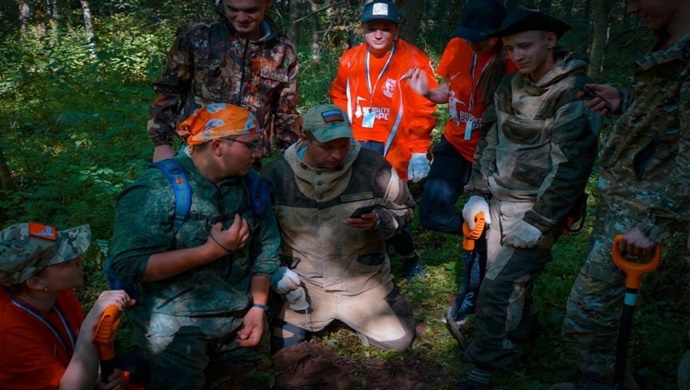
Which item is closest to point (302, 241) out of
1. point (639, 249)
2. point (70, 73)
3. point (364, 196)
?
point (364, 196)

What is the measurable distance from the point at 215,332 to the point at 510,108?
8.01ft

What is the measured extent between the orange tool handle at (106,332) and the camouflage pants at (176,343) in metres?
0.71

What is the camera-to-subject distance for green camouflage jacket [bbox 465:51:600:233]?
10.5ft

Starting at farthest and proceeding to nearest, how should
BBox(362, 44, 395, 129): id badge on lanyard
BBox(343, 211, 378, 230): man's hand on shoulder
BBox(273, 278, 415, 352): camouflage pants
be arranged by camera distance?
BBox(362, 44, 395, 129): id badge on lanyard < BBox(273, 278, 415, 352): camouflage pants < BBox(343, 211, 378, 230): man's hand on shoulder

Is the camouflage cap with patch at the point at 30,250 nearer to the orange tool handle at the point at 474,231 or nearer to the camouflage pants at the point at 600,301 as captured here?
the orange tool handle at the point at 474,231

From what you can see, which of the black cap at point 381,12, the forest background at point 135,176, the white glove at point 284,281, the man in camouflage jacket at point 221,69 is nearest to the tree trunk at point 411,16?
the forest background at point 135,176

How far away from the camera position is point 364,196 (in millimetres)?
4207

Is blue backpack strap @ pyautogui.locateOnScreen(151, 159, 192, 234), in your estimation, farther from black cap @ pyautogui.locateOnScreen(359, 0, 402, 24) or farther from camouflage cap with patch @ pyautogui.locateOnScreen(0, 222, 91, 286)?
black cap @ pyautogui.locateOnScreen(359, 0, 402, 24)

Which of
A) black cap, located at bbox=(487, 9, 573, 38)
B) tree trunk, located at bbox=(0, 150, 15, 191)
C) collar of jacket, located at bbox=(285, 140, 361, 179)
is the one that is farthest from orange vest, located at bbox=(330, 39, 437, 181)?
tree trunk, located at bbox=(0, 150, 15, 191)

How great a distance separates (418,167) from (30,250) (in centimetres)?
333

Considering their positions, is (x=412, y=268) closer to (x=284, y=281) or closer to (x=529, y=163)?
(x=284, y=281)

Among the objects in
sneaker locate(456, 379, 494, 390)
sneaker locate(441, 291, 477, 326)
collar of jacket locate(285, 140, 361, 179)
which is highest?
collar of jacket locate(285, 140, 361, 179)

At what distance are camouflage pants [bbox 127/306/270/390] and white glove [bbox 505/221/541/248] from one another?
1904 millimetres

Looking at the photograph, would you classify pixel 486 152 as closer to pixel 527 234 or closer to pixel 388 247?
pixel 527 234
